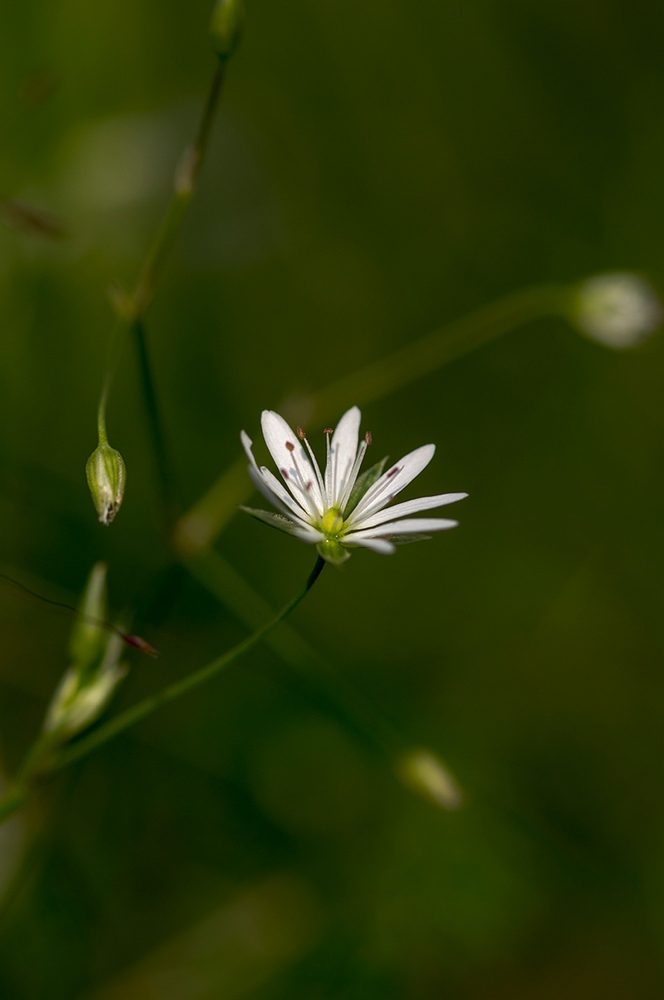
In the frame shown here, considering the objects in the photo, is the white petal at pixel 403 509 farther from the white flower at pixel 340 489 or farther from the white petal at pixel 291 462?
the white petal at pixel 291 462

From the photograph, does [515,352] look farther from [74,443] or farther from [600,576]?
[74,443]

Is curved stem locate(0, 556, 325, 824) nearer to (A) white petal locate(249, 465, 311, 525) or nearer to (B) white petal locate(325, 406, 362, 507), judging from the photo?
(A) white petal locate(249, 465, 311, 525)

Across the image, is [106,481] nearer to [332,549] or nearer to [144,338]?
[332,549]

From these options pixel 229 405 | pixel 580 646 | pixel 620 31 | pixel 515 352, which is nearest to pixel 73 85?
pixel 229 405

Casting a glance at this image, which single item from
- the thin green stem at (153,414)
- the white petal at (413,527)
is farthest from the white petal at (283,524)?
the thin green stem at (153,414)

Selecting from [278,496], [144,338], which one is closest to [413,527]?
[278,496]

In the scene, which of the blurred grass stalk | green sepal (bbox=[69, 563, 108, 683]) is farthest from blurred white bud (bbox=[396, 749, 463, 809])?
green sepal (bbox=[69, 563, 108, 683])
